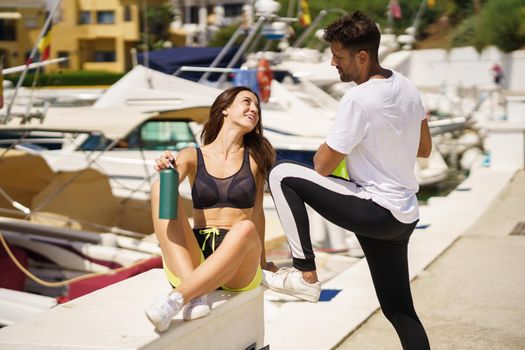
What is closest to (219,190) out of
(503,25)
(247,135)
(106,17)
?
(247,135)

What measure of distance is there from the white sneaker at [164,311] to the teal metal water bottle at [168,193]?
12.9 inches

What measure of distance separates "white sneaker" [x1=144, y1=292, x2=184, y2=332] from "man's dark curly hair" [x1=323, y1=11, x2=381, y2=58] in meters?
1.24

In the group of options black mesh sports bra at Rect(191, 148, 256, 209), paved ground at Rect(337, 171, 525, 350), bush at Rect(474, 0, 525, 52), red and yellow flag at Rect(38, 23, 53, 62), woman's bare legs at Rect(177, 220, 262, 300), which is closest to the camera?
woman's bare legs at Rect(177, 220, 262, 300)

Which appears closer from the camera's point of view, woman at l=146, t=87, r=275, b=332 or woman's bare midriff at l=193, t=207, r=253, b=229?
woman at l=146, t=87, r=275, b=332

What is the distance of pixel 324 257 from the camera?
9477mm

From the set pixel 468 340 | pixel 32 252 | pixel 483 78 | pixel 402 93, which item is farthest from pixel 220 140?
pixel 483 78

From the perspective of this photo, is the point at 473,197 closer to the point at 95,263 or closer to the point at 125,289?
the point at 95,263

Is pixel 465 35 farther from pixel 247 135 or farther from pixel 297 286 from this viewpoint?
pixel 297 286

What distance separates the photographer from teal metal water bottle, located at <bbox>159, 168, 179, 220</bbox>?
11.9ft

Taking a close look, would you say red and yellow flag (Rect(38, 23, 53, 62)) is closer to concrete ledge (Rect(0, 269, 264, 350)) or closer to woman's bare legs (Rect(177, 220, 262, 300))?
concrete ledge (Rect(0, 269, 264, 350))

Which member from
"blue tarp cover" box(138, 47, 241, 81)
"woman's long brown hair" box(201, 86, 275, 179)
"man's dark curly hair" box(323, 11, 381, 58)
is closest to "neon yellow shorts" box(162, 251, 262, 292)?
"woman's long brown hair" box(201, 86, 275, 179)

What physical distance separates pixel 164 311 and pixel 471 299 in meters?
3.48

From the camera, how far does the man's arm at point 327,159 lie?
3.59m

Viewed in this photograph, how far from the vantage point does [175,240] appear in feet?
12.9
